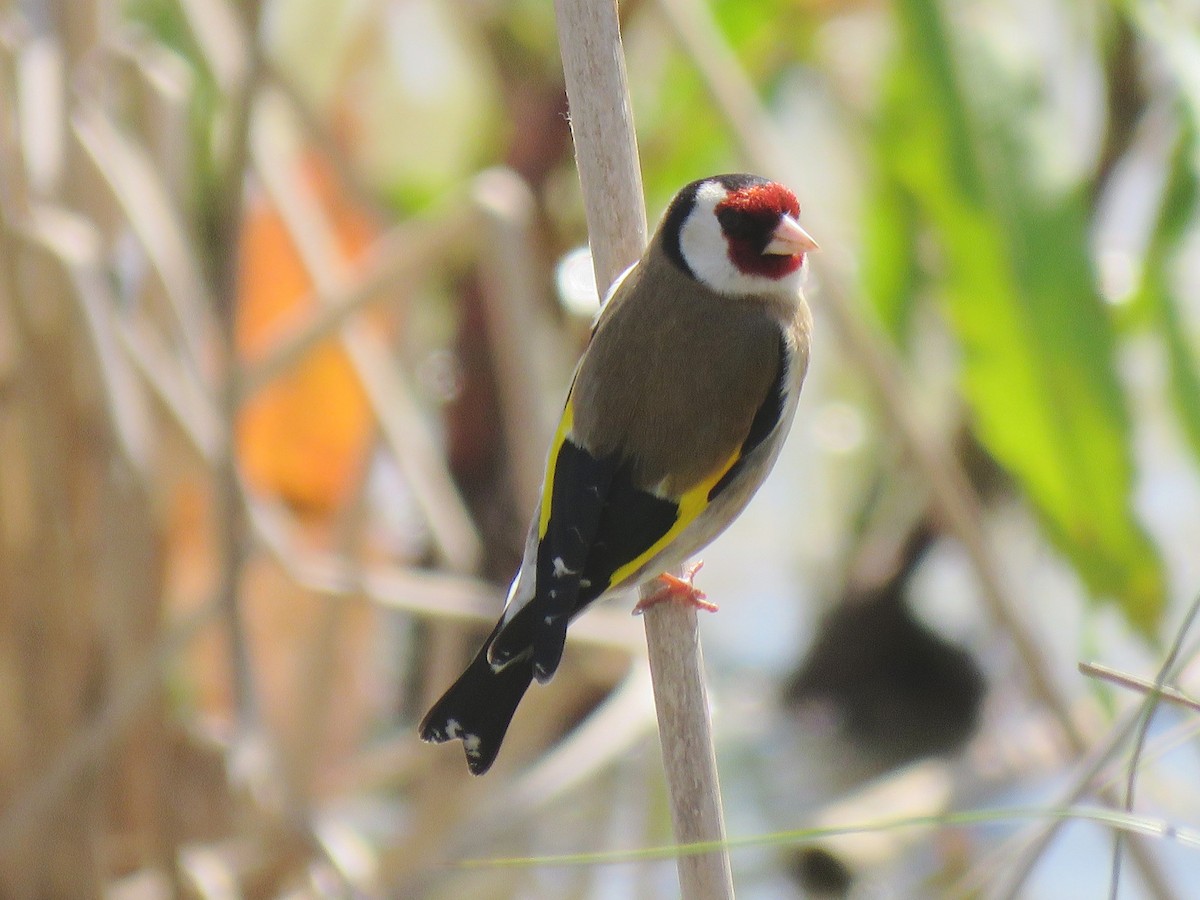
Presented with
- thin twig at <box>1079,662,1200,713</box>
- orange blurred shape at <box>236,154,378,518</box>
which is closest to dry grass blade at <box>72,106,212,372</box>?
orange blurred shape at <box>236,154,378,518</box>

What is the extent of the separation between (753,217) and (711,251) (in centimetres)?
7

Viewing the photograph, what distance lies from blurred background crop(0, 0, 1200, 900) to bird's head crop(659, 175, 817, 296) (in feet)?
0.50

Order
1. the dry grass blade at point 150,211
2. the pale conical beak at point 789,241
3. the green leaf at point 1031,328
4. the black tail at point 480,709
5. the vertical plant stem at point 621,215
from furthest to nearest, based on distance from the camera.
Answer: the dry grass blade at point 150,211 < the green leaf at point 1031,328 < the pale conical beak at point 789,241 < the black tail at point 480,709 < the vertical plant stem at point 621,215

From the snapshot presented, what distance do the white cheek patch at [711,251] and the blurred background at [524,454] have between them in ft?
0.52

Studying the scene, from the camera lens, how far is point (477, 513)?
3.60 metres

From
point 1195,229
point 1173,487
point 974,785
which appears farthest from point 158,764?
point 1173,487

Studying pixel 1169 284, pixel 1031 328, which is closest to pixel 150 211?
pixel 1031 328

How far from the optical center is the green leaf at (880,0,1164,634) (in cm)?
219

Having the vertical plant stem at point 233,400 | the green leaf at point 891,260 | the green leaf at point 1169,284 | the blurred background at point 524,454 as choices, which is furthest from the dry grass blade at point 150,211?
the green leaf at point 1169,284

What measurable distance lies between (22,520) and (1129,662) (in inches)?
97.2

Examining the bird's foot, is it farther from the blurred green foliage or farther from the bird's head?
the blurred green foliage

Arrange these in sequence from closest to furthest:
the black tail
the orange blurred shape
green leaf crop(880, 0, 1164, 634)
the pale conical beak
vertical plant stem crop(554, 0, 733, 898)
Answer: vertical plant stem crop(554, 0, 733, 898), the black tail, the pale conical beak, green leaf crop(880, 0, 1164, 634), the orange blurred shape

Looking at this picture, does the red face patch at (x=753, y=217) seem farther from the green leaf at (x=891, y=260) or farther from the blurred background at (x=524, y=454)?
the green leaf at (x=891, y=260)

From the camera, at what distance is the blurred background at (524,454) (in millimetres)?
2266
